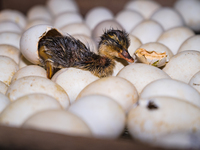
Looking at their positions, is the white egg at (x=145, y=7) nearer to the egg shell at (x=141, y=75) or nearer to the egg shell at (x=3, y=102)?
the egg shell at (x=141, y=75)

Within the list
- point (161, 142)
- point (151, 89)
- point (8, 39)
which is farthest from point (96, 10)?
point (161, 142)

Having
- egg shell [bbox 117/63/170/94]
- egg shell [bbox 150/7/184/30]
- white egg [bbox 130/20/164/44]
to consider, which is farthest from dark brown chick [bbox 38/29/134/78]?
egg shell [bbox 150/7/184/30]

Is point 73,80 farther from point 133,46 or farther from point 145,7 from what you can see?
point 145,7

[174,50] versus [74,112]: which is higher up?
[174,50]

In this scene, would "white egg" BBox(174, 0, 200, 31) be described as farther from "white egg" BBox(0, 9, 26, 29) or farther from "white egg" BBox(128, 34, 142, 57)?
"white egg" BBox(0, 9, 26, 29)

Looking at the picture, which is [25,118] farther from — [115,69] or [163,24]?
[163,24]

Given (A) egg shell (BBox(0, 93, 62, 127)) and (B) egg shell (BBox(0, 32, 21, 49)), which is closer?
(A) egg shell (BBox(0, 93, 62, 127))
